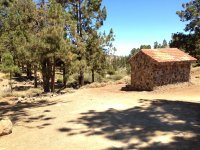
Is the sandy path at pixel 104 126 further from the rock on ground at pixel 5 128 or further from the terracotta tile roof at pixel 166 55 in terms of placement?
the terracotta tile roof at pixel 166 55

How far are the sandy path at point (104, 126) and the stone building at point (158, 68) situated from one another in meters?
5.06

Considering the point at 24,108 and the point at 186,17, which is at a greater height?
the point at 186,17

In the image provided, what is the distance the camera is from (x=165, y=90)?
854 inches

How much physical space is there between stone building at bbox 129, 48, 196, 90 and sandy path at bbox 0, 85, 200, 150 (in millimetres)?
5058

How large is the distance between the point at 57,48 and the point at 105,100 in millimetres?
8193

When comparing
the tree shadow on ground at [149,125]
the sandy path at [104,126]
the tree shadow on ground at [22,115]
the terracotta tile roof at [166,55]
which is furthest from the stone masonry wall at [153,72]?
the tree shadow on ground at [22,115]

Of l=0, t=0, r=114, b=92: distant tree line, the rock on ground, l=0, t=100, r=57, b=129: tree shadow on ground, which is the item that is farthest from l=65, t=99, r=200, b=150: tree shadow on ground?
l=0, t=0, r=114, b=92: distant tree line

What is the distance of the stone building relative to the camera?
2134 cm

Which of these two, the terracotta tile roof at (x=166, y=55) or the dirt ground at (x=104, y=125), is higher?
the terracotta tile roof at (x=166, y=55)

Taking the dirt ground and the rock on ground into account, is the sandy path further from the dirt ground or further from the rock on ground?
the rock on ground

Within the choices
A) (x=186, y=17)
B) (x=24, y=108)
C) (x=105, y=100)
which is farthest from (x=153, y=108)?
(x=186, y=17)

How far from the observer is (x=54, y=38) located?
23.0m

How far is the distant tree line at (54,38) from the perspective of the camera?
23.2 metres

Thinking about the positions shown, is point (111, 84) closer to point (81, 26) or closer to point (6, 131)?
point (81, 26)
